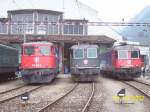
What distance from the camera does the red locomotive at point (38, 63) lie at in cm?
2914

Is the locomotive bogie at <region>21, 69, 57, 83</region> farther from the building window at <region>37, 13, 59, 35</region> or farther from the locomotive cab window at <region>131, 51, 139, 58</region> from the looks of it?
the building window at <region>37, 13, 59, 35</region>

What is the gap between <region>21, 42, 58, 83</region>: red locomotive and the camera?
29141 mm

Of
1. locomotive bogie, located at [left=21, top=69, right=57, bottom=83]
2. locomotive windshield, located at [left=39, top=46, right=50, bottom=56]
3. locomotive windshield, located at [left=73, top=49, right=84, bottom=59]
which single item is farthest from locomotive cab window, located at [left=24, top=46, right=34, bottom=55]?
locomotive windshield, located at [left=73, top=49, right=84, bottom=59]

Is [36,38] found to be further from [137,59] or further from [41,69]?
[41,69]

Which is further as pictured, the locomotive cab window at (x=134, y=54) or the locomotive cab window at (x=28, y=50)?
the locomotive cab window at (x=134, y=54)

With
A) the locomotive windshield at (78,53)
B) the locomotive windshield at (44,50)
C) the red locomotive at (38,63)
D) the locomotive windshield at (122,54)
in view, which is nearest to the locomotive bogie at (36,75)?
the red locomotive at (38,63)

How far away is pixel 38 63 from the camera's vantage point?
29516mm

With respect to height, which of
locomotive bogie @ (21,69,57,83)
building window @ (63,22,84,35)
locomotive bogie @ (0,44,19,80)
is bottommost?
locomotive bogie @ (21,69,57,83)

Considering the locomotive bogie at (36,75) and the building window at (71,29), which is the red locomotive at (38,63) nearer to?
the locomotive bogie at (36,75)

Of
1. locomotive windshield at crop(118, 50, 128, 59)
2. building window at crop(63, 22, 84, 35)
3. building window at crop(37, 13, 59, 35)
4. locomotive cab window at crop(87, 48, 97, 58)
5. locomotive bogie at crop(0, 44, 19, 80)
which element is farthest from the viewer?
building window at crop(63, 22, 84, 35)

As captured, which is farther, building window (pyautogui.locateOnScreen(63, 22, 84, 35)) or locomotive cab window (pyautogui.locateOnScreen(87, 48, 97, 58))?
building window (pyautogui.locateOnScreen(63, 22, 84, 35))

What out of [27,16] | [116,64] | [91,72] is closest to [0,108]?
[91,72]

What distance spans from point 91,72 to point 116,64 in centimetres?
529

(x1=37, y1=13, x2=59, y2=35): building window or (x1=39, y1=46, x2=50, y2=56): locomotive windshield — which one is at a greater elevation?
(x1=37, y1=13, x2=59, y2=35): building window
